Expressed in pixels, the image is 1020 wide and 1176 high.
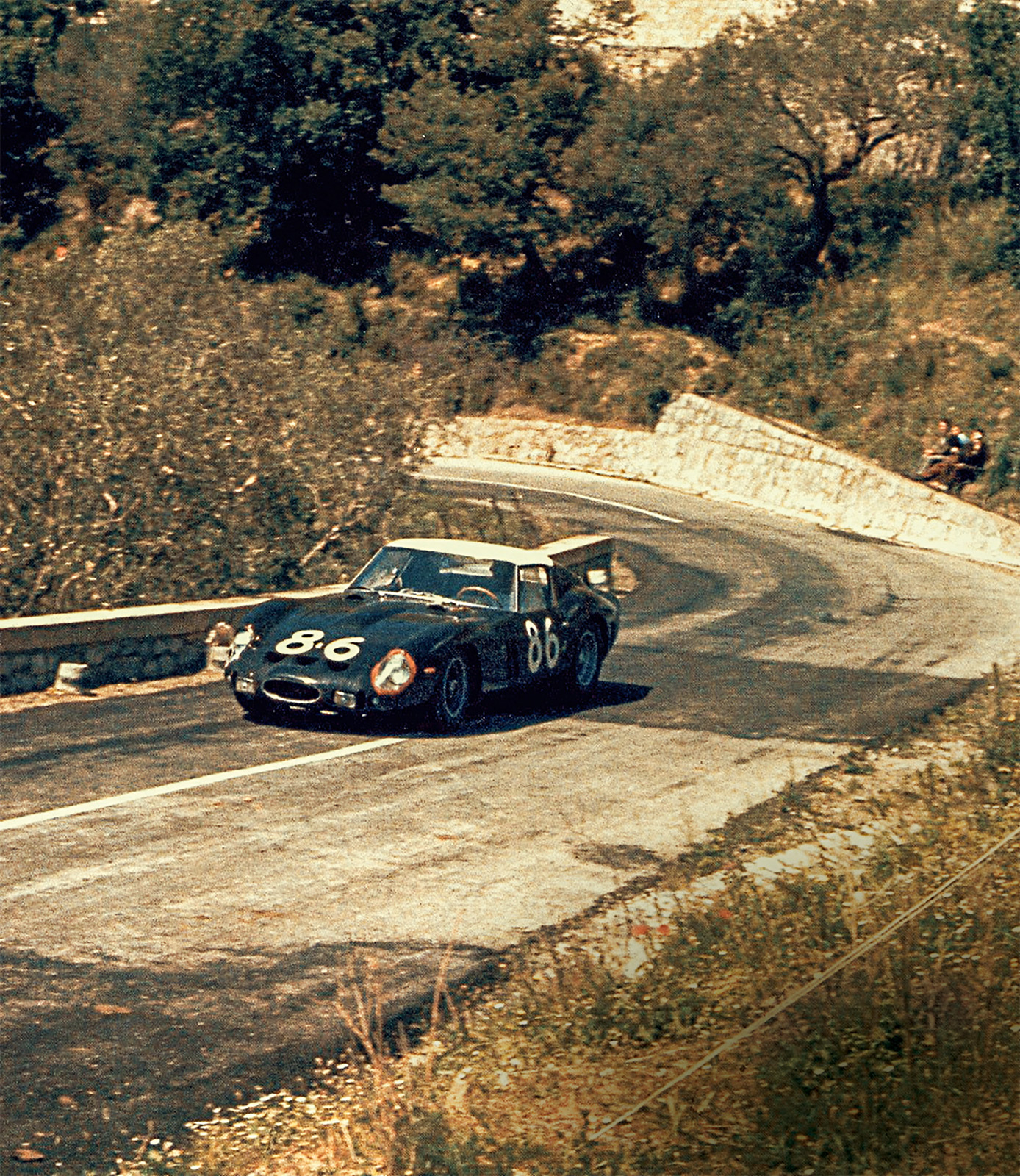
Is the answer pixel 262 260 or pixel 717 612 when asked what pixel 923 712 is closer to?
pixel 717 612

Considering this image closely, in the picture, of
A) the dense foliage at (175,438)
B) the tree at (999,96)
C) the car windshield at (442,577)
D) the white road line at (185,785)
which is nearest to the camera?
the white road line at (185,785)

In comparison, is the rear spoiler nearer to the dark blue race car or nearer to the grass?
the dark blue race car

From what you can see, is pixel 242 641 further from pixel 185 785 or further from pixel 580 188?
pixel 580 188

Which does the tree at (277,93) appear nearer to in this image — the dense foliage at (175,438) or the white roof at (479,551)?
the dense foliage at (175,438)

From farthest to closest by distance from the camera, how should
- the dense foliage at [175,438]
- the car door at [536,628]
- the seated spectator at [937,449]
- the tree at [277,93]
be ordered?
the tree at [277,93], the seated spectator at [937,449], the dense foliage at [175,438], the car door at [536,628]

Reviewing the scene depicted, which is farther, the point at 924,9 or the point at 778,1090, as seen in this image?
the point at 924,9

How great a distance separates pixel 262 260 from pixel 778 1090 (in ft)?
167

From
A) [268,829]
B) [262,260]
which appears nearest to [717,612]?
[268,829]

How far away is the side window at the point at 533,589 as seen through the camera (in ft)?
44.4

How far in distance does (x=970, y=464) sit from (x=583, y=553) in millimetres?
15694

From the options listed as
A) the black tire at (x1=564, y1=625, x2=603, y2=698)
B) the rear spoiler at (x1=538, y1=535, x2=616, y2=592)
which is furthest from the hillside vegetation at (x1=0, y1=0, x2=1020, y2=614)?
the black tire at (x1=564, y1=625, x2=603, y2=698)

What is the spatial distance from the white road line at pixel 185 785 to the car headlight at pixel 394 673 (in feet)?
1.36

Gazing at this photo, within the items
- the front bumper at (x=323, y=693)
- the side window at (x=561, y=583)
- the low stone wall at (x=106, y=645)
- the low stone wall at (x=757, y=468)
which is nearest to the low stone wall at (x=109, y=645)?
the low stone wall at (x=106, y=645)

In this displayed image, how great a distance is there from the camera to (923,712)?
14078 millimetres
